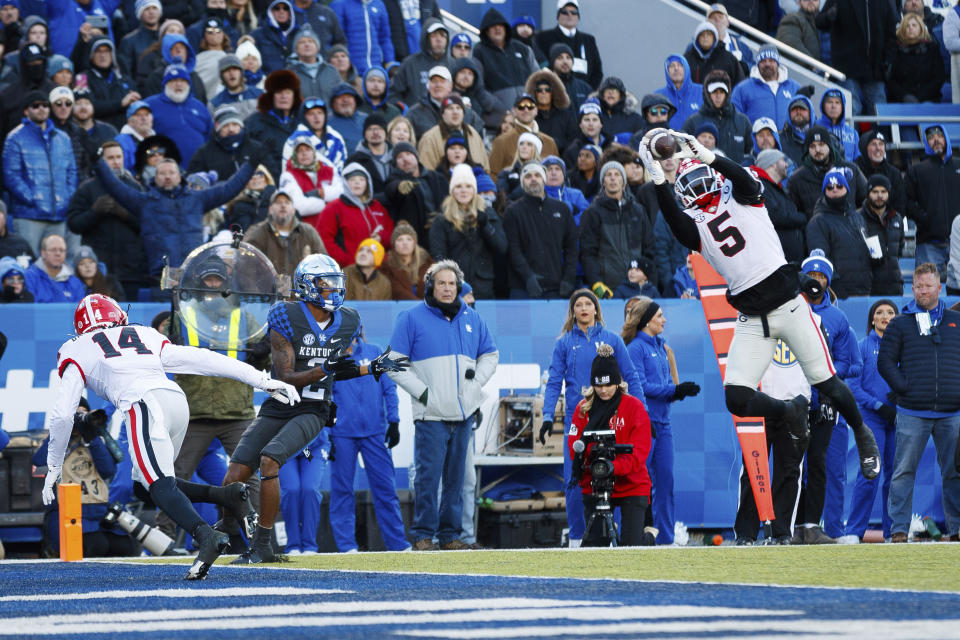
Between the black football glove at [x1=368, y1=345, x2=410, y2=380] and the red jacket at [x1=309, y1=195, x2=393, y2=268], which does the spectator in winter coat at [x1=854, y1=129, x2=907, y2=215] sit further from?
the black football glove at [x1=368, y1=345, x2=410, y2=380]

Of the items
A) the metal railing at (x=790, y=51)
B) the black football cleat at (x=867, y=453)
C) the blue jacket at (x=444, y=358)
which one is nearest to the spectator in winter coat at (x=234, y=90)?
the blue jacket at (x=444, y=358)

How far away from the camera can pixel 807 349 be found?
9.35 m

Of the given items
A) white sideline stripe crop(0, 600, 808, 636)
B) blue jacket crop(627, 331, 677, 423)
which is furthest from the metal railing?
white sideline stripe crop(0, 600, 808, 636)

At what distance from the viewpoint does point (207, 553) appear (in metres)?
7.78

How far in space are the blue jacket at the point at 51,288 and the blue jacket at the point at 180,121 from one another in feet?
8.38

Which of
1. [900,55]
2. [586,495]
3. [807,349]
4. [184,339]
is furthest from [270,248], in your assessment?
[900,55]

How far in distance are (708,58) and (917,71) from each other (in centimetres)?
336

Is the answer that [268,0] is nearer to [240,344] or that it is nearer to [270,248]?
[270,248]

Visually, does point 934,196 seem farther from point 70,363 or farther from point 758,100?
point 70,363

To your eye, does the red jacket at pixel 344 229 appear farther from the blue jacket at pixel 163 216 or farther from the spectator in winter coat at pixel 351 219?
the blue jacket at pixel 163 216

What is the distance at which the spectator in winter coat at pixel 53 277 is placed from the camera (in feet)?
41.4

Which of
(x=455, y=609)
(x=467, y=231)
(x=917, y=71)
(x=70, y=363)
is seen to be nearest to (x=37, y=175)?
(x=467, y=231)

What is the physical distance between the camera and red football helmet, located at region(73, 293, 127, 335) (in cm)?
860

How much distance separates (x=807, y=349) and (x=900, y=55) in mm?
11581
